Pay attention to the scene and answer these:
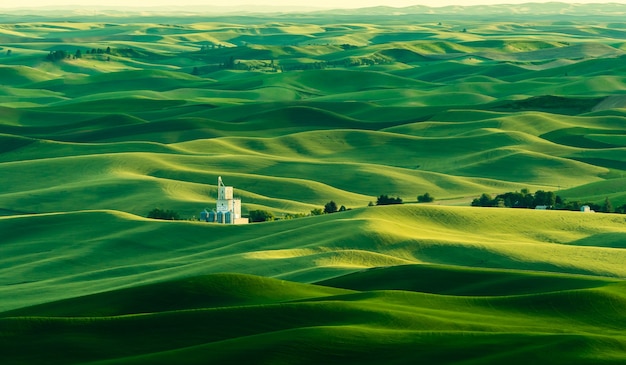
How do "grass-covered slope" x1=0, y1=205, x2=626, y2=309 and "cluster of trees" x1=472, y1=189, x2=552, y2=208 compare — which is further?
"cluster of trees" x1=472, y1=189, x2=552, y2=208

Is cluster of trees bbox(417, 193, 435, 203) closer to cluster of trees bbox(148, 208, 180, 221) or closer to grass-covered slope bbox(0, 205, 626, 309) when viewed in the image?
cluster of trees bbox(148, 208, 180, 221)

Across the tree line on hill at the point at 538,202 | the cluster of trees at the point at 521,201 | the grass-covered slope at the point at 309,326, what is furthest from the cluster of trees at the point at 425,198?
the grass-covered slope at the point at 309,326

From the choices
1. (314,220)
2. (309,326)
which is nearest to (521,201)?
(314,220)

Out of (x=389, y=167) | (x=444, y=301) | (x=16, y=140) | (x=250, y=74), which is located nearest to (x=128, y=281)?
(x=444, y=301)

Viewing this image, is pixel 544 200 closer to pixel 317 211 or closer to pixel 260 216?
pixel 317 211

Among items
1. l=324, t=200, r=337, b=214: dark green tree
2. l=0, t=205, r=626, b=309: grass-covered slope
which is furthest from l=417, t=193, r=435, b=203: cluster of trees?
l=0, t=205, r=626, b=309: grass-covered slope

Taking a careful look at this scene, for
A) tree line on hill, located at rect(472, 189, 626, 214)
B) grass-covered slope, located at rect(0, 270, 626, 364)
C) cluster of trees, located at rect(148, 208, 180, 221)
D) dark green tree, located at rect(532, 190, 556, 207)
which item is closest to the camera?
grass-covered slope, located at rect(0, 270, 626, 364)
